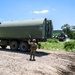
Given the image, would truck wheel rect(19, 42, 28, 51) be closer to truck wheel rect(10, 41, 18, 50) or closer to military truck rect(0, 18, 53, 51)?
military truck rect(0, 18, 53, 51)

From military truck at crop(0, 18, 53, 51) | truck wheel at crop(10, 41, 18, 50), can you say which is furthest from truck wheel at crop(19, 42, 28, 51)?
truck wheel at crop(10, 41, 18, 50)

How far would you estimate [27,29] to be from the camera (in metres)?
21.7

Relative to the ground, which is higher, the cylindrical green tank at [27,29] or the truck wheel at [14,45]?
the cylindrical green tank at [27,29]

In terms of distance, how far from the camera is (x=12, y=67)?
12.2 metres

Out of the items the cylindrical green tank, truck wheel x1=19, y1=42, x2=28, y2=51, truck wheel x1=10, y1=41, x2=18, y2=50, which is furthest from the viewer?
truck wheel x1=10, y1=41, x2=18, y2=50

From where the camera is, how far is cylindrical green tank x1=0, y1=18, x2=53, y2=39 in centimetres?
2086

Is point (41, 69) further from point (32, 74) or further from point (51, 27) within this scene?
point (51, 27)

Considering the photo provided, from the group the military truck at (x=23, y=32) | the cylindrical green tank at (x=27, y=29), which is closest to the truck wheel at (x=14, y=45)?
the military truck at (x=23, y=32)

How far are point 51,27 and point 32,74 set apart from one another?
40.0ft

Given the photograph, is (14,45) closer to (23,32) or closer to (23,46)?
(23,46)

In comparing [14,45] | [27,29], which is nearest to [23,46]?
[14,45]

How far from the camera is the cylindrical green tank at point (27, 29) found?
20.9 metres

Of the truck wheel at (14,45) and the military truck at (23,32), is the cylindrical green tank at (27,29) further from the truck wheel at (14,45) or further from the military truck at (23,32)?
the truck wheel at (14,45)

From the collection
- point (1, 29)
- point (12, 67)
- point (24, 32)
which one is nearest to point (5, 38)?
point (1, 29)
